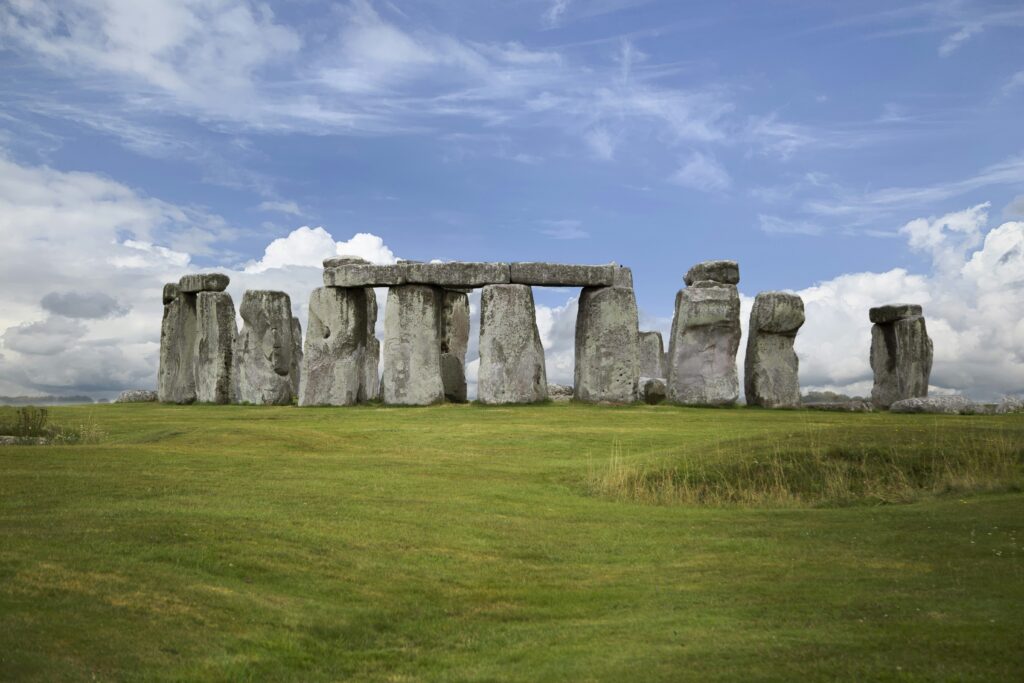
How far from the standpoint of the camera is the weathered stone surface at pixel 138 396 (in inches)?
1571

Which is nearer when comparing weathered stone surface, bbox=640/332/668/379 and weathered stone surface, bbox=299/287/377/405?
weathered stone surface, bbox=299/287/377/405

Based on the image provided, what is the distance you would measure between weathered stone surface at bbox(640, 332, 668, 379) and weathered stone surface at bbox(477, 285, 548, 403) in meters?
13.5

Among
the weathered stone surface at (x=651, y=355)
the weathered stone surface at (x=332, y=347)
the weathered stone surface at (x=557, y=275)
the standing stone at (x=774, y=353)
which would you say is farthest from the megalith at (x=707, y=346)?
the weathered stone surface at (x=651, y=355)

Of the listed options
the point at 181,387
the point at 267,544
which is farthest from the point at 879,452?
the point at 181,387

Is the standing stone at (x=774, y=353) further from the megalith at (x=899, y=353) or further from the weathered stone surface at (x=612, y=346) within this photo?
the megalith at (x=899, y=353)

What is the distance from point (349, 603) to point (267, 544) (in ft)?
5.47

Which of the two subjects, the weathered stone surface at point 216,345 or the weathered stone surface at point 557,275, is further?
the weathered stone surface at point 216,345

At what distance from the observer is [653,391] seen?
113 feet

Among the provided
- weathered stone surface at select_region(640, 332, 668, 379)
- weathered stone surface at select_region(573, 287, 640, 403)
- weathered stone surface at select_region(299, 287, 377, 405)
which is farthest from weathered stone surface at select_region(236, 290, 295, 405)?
weathered stone surface at select_region(640, 332, 668, 379)

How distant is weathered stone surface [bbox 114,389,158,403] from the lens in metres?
39.9

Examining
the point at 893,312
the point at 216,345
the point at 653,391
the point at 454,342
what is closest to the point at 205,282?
the point at 216,345

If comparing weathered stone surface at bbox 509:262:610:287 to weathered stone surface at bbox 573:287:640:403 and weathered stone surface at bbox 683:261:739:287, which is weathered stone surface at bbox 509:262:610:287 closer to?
weathered stone surface at bbox 573:287:640:403

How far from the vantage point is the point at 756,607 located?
9.85 meters

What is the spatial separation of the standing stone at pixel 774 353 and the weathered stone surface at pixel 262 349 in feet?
48.3
